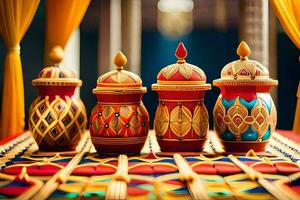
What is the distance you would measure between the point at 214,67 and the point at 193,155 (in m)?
1.99

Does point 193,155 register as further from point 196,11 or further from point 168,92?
point 196,11

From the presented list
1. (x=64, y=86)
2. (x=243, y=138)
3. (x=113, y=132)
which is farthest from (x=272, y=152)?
(x=64, y=86)

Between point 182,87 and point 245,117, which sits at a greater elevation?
point 182,87

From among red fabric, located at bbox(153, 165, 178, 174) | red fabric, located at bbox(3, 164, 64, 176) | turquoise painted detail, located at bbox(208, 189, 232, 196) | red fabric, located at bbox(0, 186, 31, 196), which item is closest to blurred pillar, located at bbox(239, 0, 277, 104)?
red fabric, located at bbox(153, 165, 178, 174)

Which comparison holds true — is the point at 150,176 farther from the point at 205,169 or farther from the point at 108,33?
the point at 108,33

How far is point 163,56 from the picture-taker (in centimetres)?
375

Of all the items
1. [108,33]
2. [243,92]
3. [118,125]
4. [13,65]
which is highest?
[108,33]

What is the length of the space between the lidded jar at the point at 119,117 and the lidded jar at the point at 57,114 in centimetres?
11

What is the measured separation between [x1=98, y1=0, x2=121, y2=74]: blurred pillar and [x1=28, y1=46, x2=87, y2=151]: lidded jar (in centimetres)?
152

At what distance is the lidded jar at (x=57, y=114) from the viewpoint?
1.80 m

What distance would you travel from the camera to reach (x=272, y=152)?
6.20 feet

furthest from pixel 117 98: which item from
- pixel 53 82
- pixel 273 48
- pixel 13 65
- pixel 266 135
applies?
pixel 273 48

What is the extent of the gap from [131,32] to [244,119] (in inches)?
70.8

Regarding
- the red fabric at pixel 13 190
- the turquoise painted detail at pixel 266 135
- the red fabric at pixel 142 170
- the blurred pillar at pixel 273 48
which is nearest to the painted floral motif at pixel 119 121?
the red fabric at pixel 142 170
